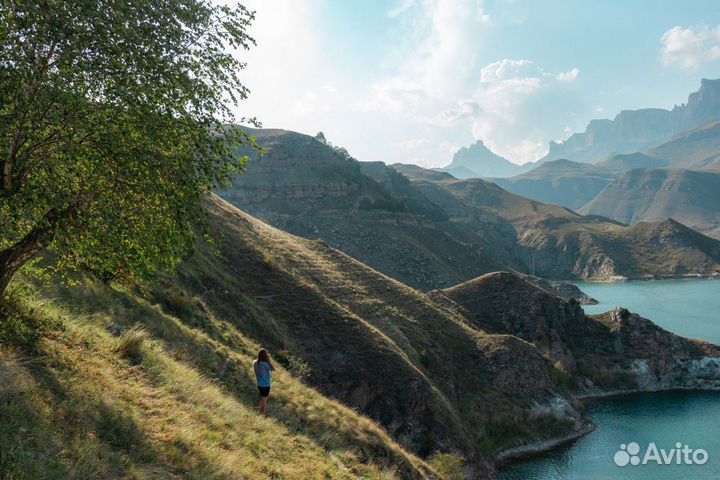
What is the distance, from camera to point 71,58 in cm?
1149

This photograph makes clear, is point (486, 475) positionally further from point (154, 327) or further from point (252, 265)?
point (154, 327)

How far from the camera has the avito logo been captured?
54.7 m

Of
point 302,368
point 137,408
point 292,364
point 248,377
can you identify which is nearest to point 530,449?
point 302,368

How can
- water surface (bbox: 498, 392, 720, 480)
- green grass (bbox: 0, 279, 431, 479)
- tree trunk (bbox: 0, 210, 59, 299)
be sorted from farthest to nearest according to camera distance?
1. water surface (bbox: 498, 392, 720, 480)
2. tree trunk (bbox: 0, 210, 59, 299)
3. green grass (bbox: 0, 279, 431, 479)

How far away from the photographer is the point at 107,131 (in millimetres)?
11695

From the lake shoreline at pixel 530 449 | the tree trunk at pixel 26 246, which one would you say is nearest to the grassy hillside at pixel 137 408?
the tree trunk at pixel 26 246

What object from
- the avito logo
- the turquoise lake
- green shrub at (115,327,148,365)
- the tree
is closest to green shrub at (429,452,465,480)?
the turquoise lake

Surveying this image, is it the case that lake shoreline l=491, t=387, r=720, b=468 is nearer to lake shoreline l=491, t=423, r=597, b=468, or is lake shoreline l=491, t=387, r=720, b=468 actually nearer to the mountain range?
lake shoreline l=491, t=423, r=597, b=468

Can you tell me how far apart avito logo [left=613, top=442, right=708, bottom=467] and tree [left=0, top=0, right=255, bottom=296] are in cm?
5977

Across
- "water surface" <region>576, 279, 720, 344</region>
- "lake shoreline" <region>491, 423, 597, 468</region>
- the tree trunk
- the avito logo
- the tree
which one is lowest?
"lake shoreline" <region>491, 423, 597, 468</region>

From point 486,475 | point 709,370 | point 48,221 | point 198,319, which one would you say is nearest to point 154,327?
point 198,319

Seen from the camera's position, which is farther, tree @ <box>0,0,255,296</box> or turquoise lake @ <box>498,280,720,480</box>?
turquoise lake @ <box>498,280,720,480</box>

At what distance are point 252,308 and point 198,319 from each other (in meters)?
12.2

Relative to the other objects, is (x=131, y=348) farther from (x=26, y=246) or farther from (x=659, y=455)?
(x=659, y=455)
